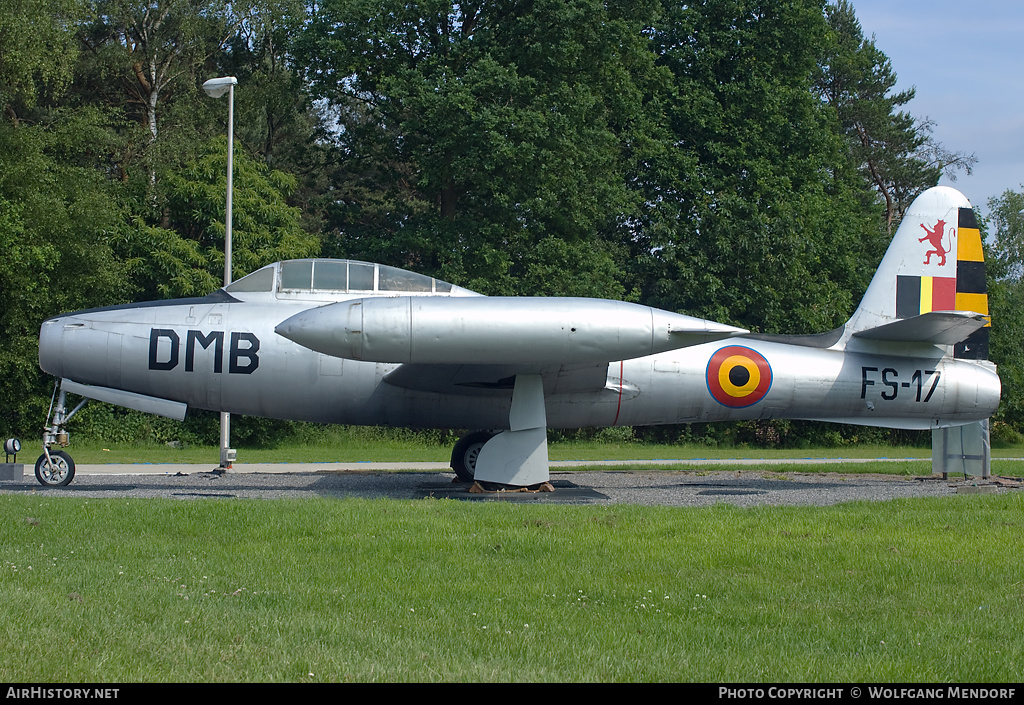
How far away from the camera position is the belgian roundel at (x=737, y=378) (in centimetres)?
1398

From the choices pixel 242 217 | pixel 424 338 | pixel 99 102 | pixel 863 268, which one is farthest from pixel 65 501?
pixel 863 268

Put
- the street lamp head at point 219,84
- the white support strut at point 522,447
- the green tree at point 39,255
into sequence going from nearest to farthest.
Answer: the white support strut at point 522,447, the street lamp head at point 219,84, the green tree at point 39,255

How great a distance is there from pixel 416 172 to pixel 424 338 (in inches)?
887

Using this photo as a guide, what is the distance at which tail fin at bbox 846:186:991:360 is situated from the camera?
15312 millimetres

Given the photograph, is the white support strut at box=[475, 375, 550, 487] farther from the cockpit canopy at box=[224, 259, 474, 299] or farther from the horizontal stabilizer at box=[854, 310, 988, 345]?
the horizontal stabilizer at box=[854, 310, 988, 345]

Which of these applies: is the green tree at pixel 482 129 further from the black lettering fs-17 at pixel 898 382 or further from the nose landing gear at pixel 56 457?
the nose landing gear at pixel 56 457

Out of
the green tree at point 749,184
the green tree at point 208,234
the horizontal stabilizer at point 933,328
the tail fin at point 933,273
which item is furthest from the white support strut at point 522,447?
the green tree at point 749,184

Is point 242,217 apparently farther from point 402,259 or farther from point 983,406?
point 983,406

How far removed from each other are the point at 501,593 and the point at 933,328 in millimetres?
9868

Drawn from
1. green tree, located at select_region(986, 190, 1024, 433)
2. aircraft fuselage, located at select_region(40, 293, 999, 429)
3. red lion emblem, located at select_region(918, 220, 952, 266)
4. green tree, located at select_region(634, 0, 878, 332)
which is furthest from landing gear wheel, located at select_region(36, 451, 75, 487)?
green tree, located at select_region(986, 190, 1024, 433)

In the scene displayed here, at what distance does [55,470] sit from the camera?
44.4 feet

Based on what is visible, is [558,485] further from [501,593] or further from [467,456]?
[501,593]

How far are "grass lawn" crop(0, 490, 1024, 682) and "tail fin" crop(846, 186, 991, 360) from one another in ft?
Answer: 18.5

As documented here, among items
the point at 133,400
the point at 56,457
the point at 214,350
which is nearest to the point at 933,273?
the point at 214,350
